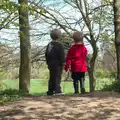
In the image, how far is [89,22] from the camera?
20188 mm

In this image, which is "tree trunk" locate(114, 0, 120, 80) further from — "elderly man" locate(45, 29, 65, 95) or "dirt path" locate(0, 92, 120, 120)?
"dirt path" locate(0, 92, 120, 120)

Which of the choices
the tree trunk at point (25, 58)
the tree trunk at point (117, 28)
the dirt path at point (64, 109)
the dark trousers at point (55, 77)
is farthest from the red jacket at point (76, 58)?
the tree trunk at point (25, 58)

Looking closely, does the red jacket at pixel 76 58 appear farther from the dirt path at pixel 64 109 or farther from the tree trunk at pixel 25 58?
the tree trunk at pixel 25 58

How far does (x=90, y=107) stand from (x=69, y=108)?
427 mm

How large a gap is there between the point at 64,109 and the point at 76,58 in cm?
271

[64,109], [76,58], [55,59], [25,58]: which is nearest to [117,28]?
[76,58]

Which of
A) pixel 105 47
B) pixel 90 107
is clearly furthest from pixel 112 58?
pixel 90 107

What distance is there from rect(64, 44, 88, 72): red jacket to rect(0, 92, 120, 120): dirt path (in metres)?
1.59

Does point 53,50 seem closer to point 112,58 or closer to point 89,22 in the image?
point 89,22

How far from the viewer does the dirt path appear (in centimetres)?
570

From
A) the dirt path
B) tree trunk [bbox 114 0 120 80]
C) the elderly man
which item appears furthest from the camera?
tree trunk [bbox 114 0 120 80]

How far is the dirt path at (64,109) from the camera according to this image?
18.7 ft

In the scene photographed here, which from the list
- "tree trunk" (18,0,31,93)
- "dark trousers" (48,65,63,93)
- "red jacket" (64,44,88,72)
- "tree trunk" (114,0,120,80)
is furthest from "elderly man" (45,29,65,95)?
"tree trunk" (18,0,31,93)

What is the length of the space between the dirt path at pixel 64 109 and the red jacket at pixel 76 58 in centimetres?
159
